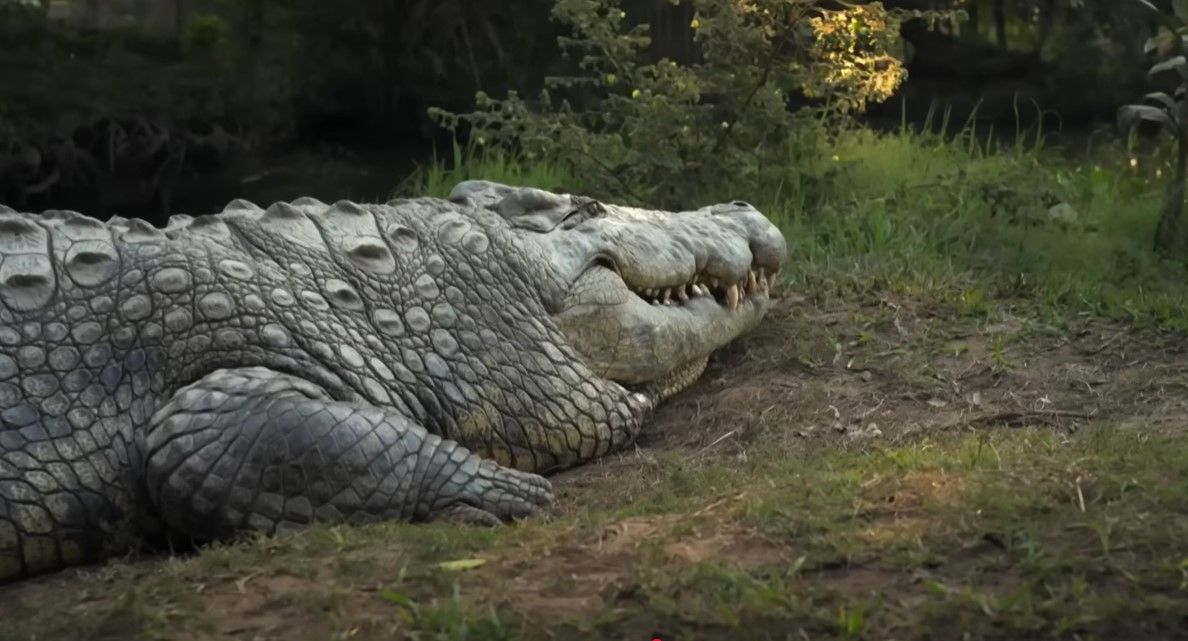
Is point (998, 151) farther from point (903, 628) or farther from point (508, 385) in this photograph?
point (903, 628)

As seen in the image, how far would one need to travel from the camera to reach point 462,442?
436 centimetres

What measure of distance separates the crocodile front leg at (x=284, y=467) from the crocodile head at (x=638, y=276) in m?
1.05

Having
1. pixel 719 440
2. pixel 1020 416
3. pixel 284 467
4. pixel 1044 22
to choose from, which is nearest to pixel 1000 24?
pixel 1044 22

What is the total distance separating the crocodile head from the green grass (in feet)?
3.05

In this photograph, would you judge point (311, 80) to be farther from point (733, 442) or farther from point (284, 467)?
point (284, 467)

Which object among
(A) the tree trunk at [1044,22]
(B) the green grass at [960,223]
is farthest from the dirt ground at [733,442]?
(A) the tree trunk at [1044,22]

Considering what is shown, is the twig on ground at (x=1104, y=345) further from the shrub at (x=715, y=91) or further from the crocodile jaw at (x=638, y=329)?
the shrub at (x=715, y=91)

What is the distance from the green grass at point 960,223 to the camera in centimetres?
613

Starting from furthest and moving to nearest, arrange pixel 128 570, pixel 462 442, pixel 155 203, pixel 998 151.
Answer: pixel 155 203 → pixel 998 151 → pixel 462 442 → pixel 128 570

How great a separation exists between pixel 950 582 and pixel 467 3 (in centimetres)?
977

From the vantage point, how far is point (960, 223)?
7.06 m

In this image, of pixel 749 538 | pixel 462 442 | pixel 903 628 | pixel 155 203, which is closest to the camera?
pixel 903 628

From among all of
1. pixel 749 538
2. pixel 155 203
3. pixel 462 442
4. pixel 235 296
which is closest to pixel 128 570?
pixel 235 296

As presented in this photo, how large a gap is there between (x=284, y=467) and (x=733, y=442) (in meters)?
1.56
